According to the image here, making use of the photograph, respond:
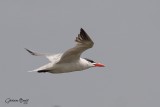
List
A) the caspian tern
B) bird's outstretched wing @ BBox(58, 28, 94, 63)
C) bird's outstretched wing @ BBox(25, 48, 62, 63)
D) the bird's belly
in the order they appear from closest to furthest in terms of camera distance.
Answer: bird's outstretched wing @ BBox(58, 28, 94, 63), the caspian tern, the bird's belly, bird's outstretched wing @ BBox(25, 48, 62, 63)

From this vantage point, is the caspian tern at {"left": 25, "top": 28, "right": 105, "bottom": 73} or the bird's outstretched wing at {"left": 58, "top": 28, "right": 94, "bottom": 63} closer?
the bird's outstretched wing at {"left": 58, "top": 28, "right": 94, "bottom": 63}

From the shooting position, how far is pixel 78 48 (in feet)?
59.9

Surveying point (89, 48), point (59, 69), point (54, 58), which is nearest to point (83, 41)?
point (89, 48)

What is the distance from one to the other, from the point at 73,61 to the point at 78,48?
4.13 ft

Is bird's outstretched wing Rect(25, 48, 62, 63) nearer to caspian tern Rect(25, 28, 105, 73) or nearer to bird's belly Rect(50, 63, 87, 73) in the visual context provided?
caspian tern Rect(25, 28, 105, 73)

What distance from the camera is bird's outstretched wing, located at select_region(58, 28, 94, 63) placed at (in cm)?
1773

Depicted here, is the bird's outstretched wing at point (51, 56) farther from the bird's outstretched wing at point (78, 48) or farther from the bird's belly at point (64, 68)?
the bird's outstretched wing at point (78, 48)

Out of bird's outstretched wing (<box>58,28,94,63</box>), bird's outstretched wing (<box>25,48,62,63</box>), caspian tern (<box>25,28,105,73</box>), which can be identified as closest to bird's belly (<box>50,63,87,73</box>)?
caspian tern (<box>25,28,105,73</box>)

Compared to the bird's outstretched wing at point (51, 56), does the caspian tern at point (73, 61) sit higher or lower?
lower

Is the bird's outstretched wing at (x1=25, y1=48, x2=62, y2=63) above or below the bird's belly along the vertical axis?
above

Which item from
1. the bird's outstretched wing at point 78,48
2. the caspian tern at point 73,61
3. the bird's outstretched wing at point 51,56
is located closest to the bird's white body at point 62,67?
the caspian tern at point 73,61

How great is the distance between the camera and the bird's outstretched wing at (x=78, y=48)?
58.2 ft

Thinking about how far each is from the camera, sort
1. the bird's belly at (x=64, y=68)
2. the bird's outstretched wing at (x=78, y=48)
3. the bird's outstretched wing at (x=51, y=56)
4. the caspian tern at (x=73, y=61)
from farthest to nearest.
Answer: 1. the bird's outstretched wing at (x=51, y=56)
2. the bird's belly at (x=64, y=68)
3. the caspian tern at (x=73, y=61)
4. the bird's outstretched wing at (x=78, y=48)

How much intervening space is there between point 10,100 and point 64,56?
8.34 ft
